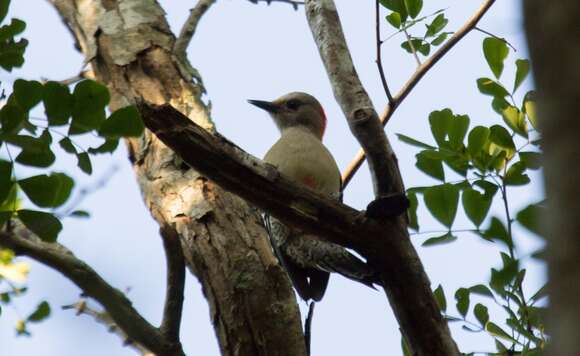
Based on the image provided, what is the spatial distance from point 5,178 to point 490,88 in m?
2.28

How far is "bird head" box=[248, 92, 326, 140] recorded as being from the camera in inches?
269

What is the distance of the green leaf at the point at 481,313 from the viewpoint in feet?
11.6

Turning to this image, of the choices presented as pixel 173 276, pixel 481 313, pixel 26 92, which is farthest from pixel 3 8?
pixel 481 313

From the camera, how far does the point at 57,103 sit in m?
2.88

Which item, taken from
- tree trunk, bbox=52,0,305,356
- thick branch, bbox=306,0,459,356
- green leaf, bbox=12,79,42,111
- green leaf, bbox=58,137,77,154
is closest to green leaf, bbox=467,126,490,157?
thick branch, bbox=306,0,459,356

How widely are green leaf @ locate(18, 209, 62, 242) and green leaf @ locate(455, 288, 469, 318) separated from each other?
1.82 m

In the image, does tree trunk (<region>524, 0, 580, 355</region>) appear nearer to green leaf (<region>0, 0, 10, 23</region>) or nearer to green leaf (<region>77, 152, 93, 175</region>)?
green leaf (<region>77, 152, 93, 175</region>)

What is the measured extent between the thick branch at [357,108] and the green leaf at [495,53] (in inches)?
31.8

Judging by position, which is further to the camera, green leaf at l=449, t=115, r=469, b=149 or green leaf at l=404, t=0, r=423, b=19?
green leaf at l=404, t=0, r=423, b=19

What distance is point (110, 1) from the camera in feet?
18.8

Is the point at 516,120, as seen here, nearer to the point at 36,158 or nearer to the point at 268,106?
the point at 36,158

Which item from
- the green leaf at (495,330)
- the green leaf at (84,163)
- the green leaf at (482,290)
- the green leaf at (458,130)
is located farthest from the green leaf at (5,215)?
the green leaf at (495,330)

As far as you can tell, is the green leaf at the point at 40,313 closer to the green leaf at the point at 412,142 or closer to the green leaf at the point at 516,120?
the green leaf at the point at 412,142

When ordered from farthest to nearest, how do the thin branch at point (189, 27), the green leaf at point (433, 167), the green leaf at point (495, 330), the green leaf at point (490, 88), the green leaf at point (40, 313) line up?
the thin branch at point (189, 27) → the green leaf at point (40, 313) → the green leaf at point (490, 88) → the green leaf at point (433, 167) → the green leaf at point (495, 330)
